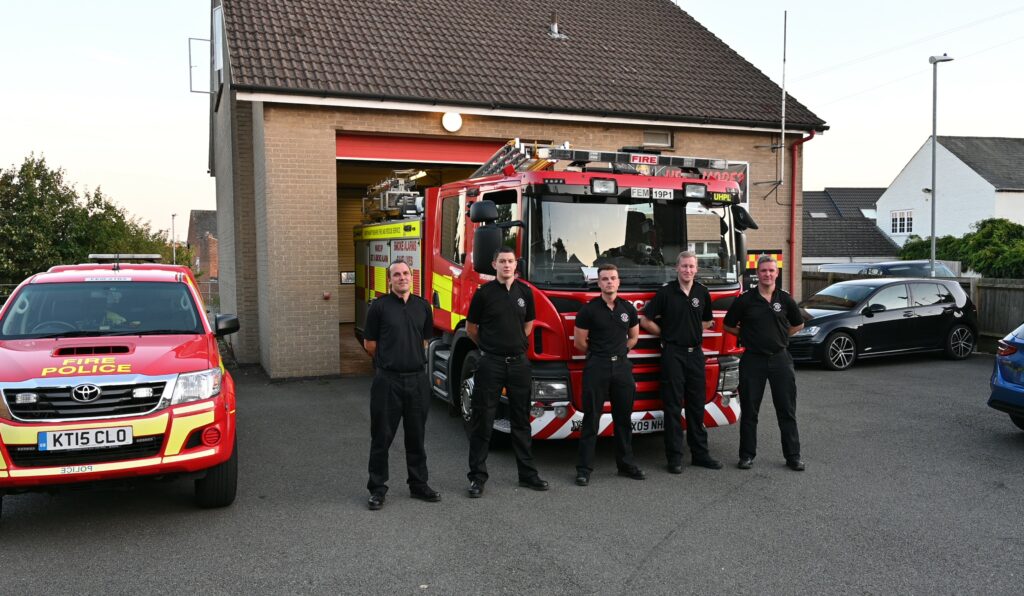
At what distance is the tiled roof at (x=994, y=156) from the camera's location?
4359 centimetres

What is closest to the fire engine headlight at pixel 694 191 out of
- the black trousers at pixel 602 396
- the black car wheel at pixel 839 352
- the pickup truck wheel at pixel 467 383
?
the black trousers at pixel 602 396

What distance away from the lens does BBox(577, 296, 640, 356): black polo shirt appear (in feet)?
21.1

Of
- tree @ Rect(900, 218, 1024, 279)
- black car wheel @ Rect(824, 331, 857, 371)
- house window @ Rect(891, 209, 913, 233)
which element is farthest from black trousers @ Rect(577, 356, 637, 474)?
house window @ Rect(891, 209, 913, 233)

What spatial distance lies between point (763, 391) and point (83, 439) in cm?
547

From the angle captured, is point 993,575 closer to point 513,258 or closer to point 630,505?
point 630,505

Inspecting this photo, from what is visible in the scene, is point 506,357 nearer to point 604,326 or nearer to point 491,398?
point 491,398

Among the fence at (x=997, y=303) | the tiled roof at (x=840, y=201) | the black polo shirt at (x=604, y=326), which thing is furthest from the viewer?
the tiled roof at (x=840, y=201)

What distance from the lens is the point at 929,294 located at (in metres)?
13.8

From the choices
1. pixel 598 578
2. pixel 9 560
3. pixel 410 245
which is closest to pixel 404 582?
pixel 598 578

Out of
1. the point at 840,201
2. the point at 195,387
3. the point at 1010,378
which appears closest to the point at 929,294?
the point at 1010,378

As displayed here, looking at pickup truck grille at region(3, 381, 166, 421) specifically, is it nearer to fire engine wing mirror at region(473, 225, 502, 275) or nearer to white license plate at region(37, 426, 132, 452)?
white license plate at region(37, 426, 132, 452)

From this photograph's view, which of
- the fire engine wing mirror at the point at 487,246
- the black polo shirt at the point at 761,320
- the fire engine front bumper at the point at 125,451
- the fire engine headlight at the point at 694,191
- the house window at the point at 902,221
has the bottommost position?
the fire engine front bumper at the point at 125,451

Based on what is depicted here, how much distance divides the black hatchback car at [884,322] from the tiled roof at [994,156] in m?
34.9

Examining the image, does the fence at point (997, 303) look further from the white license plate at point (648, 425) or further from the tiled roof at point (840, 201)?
the tiled roof at point (840, 201)
